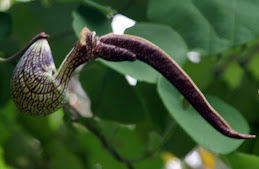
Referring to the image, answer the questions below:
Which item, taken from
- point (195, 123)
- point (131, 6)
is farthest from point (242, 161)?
point (131, 6)

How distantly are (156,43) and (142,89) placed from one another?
0.09 m

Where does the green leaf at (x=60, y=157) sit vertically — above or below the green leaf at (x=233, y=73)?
below

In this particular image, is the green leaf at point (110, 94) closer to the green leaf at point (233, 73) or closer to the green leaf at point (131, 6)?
the green leaf at point (131, 6)

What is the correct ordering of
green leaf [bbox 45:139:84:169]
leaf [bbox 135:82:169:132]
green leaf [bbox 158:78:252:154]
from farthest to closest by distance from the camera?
1. green leaf [bbox 45:139:84:169]
2. leaf [bbox 135:82:169:132]
3. green leaf [bbox 158:78:252:154]

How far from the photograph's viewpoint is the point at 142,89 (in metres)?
0.44

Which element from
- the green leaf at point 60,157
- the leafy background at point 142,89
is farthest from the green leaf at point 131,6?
the green leaf at point 60,157

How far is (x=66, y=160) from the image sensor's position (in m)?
0.60

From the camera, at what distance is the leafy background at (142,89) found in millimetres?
358

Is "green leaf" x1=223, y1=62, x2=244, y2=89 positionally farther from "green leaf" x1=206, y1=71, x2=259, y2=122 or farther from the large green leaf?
the large green leaf

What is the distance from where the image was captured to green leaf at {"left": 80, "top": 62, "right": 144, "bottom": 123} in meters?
0.44

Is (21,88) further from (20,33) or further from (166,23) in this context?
(20,33)

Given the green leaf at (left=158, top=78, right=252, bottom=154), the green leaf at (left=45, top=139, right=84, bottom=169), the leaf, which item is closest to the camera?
the green leaf at (left=158, top=78, right=252, bottom=154)

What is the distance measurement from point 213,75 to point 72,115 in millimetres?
266

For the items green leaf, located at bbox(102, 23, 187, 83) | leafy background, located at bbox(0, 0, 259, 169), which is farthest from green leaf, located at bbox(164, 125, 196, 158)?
green leaf, located at bbox(102, 23, 187, 83)
